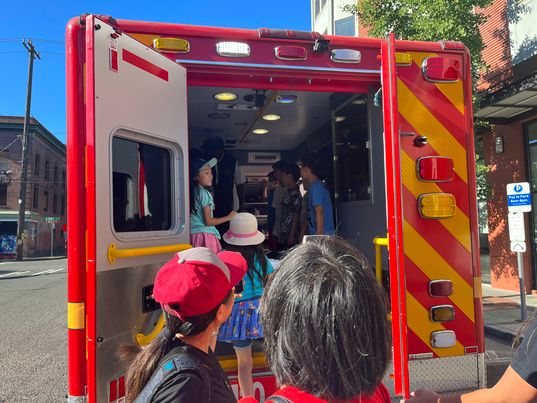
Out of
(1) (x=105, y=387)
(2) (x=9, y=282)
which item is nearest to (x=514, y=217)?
(1) (x=105, y=387)

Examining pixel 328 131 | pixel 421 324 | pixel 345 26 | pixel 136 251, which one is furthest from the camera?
pixel 345 26

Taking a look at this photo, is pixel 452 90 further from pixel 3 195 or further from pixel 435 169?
pixel 3 195

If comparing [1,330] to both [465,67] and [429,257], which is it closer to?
[429,257]

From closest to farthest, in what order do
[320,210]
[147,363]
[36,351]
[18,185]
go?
[147,363] → [320,210] → [36,351] → [18,185]

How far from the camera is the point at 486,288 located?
35.3 ft

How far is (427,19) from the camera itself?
7.49 metres

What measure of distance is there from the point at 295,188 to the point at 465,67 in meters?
2.74

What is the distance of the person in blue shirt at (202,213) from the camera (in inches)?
130

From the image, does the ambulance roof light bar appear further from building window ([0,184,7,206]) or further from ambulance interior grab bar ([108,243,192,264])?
building window ([0,184,7,206])

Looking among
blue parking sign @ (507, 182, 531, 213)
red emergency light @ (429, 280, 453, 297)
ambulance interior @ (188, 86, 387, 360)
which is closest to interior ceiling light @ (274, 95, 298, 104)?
ambulance interior @ (188, 86, 387, 360)

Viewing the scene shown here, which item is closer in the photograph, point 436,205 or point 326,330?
point 326,330

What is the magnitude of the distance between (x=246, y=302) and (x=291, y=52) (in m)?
1.71

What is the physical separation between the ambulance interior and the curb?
3.57 m

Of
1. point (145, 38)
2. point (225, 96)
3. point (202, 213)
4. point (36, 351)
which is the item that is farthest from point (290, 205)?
point (36, 351)
